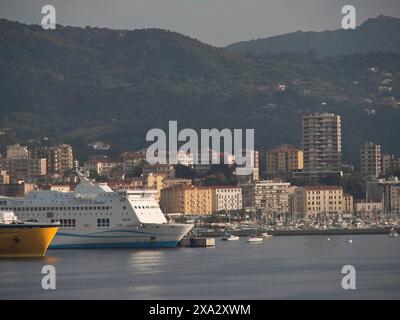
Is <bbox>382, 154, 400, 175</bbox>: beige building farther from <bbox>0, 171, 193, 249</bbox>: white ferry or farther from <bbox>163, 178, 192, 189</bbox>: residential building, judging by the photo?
<bbox>0, 171, 193, 249</bbox>: white ferry

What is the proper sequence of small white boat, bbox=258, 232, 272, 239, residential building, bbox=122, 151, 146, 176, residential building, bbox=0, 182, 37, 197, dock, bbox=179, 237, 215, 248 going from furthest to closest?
residential building, bbox=122, 151, 146, 176 < residential building, bbox=0, 182, 37, 197 < small white boat, bbox=258, 232, 272, 239 < dock, bbox=179, 237, 215, 248

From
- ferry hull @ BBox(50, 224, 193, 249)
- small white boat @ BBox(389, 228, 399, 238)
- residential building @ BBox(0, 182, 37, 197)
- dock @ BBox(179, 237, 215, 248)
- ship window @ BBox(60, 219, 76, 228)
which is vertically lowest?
small white boat @ BBox(389, 228, 399, 238)

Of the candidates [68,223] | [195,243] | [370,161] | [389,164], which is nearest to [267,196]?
[370,161]

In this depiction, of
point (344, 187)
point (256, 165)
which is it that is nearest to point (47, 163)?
point (256, 165)

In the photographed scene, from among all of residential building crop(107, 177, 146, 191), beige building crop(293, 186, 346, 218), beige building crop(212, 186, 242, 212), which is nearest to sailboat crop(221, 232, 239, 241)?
residential building crop(107, 177, 146, 191)

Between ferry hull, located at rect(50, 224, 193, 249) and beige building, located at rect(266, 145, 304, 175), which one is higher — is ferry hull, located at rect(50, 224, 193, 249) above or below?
below

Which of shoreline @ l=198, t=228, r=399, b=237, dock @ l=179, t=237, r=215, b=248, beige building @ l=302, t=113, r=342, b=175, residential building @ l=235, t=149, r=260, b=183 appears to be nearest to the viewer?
dock @ l=179, t=237, r=215, b=248

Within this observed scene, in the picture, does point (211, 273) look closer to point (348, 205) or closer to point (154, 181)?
point (154, 181)

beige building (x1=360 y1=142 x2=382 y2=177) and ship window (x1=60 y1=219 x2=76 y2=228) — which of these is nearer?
ship window (x1=60 y1=219 x2=76 y2=228)
